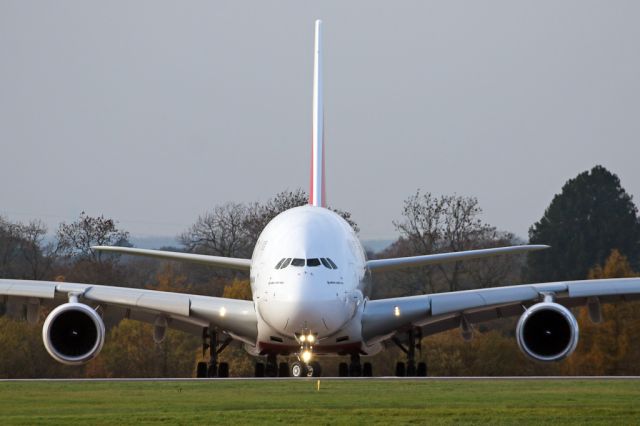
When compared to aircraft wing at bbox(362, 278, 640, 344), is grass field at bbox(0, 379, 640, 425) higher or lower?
lower

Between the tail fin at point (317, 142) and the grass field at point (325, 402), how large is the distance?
13113 mm

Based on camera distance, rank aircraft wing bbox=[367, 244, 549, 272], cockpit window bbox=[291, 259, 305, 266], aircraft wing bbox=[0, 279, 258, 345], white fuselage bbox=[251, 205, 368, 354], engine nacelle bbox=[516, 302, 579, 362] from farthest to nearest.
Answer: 1. aircraft wing bbox=[0, 279, 258, 345]
2. engine nacelle bbox=[516, 302, 579, 362]
3. aircraft wing bbox=[367, 244, 549, 272]
4. cockpit window bbox=[291, 259, 305, 266]
5. white fuselage bbox=[251, 205, 368, 354]

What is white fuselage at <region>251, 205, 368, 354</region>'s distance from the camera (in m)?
28.0

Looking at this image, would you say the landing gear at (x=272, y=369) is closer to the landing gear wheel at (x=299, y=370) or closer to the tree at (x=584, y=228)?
the landing gear wheel at (x=299, y=370)

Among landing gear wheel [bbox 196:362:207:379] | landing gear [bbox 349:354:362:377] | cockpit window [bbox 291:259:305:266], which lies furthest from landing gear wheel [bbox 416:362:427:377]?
cockpit window [bbox 291:259:305:266]

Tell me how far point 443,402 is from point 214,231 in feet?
165

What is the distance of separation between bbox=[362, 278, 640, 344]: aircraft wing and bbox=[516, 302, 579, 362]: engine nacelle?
723 mm

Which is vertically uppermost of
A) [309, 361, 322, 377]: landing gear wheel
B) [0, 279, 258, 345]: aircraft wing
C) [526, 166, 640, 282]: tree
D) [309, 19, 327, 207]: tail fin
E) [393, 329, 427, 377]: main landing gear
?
[526, 166, 640, 282]: tree

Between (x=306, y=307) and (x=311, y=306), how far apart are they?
10 cm

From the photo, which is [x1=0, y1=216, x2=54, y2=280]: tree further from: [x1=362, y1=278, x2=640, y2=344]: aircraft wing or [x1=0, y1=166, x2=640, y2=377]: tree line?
[x1=362, y1=278, x2=640, y2=344]: aircraft wing

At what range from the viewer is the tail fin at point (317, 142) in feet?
121

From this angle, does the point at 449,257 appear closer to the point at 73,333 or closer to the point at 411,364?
the point at 411,364

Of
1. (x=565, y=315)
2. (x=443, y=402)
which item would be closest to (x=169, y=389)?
(x=443, y=402)

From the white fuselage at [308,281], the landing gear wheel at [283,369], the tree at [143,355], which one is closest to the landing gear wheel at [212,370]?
the landing gear wheel at [283,369]
